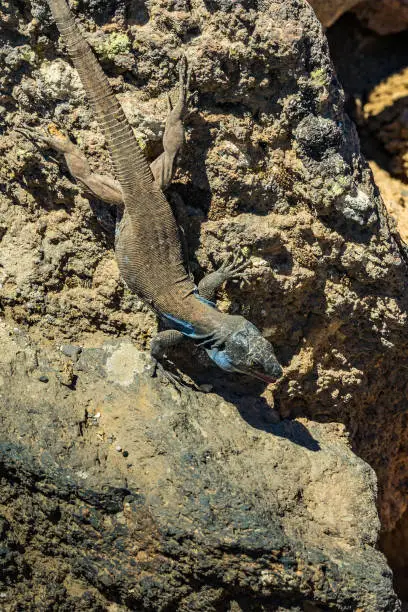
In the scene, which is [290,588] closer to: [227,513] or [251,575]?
[251,575]

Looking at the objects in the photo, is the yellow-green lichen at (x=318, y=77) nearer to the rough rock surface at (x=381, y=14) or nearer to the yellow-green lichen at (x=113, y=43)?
the yellow-green lichen at (x=113, y=43)

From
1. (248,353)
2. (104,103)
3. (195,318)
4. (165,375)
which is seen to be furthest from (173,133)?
(165,375)

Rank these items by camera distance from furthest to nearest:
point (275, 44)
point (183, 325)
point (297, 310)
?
point (297, 310), point (183, 325), point (275, 44)

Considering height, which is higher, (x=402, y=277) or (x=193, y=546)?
(x=402, y=277)

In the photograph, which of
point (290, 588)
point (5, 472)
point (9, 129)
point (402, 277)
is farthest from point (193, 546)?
point (9, 129)

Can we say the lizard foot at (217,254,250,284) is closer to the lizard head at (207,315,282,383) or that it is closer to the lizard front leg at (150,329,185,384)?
the lizard head at (207,315,282,383)

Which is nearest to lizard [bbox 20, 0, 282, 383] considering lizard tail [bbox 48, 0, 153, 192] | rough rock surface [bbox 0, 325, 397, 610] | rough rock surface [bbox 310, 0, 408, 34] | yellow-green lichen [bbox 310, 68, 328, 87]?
lizard tail [bbox 48, 0, 153, 192]

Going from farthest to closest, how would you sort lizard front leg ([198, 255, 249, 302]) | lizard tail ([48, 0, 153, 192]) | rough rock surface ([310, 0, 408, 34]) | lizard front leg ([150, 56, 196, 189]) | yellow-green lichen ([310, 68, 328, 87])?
rough rock surface ([310, 0, 408, 34]) → lizard front leg ([198, 255, 249, 302]) → yellow-green lichen ([310, 68, 328, 87]) → lizard front leg ([150, 56, 196, 189]) → lizard tail ([48, 0, 153, 192])

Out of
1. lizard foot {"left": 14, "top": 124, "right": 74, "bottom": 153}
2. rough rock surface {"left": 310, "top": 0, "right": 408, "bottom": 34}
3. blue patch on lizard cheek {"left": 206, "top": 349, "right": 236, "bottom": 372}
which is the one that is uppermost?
rough rock surface {"left": 310, "top": 0, "right": 408, "bottom": 34}
